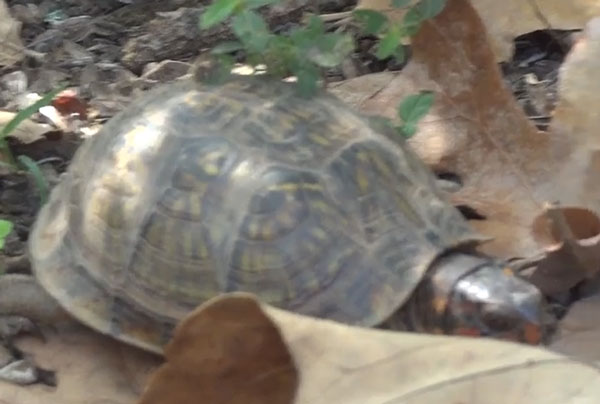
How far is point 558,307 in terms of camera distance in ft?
6.25

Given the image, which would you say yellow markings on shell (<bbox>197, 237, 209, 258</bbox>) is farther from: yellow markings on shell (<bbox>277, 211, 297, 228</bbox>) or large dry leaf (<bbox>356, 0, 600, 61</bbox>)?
large dry leaf (<bbox>356, 0, 600, 61</bbox>)

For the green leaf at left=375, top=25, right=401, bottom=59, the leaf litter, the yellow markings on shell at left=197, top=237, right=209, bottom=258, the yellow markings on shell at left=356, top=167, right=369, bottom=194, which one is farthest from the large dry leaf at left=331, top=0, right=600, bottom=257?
the yellow markings on shell at left=197, top=237, right=209, bottom=258

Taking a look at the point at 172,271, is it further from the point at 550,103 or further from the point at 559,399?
the point at 550,103

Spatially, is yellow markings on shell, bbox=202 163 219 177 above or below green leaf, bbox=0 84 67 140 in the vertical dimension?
above

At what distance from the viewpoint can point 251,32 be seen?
1.89 metres

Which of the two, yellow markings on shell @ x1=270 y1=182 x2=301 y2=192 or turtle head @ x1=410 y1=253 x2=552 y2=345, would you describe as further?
yellow markings on shell @ x1=270 y1=182 x2=301 y2=192

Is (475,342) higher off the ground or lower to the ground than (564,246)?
higher

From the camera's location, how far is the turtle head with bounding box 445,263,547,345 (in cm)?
164

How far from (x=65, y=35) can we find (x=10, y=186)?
0.65m

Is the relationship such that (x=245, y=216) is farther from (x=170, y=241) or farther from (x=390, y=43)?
(x=390, y=43)

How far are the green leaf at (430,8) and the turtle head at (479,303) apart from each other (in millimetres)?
478

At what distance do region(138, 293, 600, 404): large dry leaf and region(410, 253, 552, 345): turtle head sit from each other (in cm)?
35

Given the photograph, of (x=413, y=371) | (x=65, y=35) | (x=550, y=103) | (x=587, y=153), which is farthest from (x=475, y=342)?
(x=65, y=35)

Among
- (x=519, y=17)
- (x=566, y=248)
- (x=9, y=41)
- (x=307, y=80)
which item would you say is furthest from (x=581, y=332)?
(x=9, y=41)
